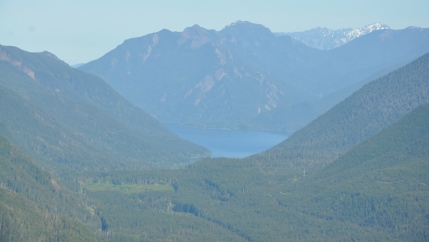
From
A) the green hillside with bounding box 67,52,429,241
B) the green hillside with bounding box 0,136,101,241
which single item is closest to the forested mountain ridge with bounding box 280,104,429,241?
the green hillside with bounding box 67,52,429,241

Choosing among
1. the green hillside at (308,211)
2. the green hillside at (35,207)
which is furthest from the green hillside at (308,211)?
the green hillside at (35,207)

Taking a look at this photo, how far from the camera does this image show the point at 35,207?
153125 millimetres

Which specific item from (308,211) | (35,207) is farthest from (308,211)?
(35,207)

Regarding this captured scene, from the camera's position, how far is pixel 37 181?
7126 inches

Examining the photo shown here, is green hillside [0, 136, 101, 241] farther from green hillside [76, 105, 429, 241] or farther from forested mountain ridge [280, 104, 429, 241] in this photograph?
forested mountain ridge [280, 104, 429, 241]

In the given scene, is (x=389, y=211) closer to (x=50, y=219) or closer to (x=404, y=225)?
(x=404, y=225)

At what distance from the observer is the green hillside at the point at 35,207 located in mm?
139375

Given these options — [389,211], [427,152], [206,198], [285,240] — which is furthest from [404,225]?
[206,198]

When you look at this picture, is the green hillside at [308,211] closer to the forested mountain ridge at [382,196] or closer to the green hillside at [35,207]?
the forested mountain ridge at [382,196]

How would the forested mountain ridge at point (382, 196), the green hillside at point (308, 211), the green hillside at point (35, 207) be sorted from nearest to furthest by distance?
the green hillside at point (35, 207)
the forested mountain ridge at point (382, 196)
the green hillside at point (308, 211)

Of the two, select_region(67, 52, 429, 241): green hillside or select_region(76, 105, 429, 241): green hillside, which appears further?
select_region(67, 52, 429, 241): green hillside

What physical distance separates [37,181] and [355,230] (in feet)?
203

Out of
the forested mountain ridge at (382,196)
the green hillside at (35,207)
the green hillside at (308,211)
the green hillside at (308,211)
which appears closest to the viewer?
the green hillside at (35,207)

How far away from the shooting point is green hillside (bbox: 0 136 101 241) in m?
139
